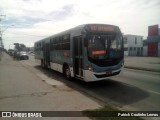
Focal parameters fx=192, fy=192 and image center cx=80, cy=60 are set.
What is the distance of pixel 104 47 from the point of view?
10211 millimetres

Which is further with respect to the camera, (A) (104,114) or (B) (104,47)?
(B) (104,47)

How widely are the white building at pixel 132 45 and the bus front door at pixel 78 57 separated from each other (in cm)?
5741

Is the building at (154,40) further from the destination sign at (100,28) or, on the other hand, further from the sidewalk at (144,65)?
the destination sign at (100,28)

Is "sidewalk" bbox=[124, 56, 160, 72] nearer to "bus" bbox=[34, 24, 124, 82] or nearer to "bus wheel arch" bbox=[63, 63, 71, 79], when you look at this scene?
"bus" bbox=[34, 24, 124, 82]

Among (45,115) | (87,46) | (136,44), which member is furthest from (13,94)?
(136,44)

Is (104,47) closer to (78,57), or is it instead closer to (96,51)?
(96,51)

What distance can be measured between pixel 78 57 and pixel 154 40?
4884 cm

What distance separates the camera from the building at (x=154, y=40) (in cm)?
5416

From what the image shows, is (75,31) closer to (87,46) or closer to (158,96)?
(87,46)

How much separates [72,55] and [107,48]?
245cm

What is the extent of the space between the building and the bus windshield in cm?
4709

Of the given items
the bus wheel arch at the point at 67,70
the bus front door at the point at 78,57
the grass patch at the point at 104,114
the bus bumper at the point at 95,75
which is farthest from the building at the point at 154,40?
the grass patch at the point at 104,114

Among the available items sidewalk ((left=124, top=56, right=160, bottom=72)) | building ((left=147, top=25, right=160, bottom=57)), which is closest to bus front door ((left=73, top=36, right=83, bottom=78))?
sidewalk ((left=124, top=56, right=160, bottom=72))

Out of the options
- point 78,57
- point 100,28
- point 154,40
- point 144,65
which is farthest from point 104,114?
point 154,40
